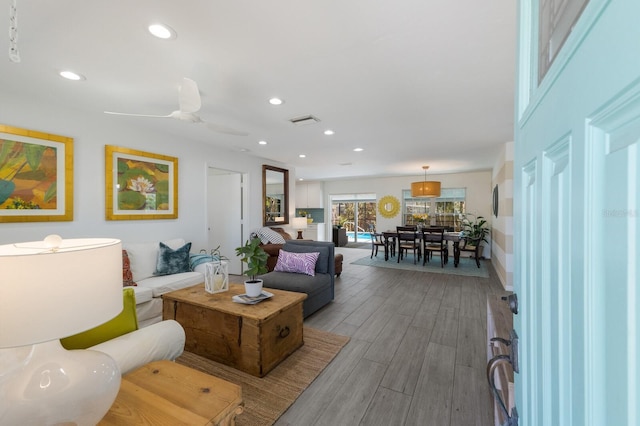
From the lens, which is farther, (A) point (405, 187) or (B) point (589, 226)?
(A) point (405, 187)

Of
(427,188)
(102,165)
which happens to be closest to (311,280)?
(102,165)

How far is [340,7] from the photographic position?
1.56 m

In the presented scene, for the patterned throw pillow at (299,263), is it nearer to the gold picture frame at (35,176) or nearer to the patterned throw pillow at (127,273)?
the patterned throw pillow at (127,273)

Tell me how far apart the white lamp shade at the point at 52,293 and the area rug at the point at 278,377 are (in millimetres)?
1323

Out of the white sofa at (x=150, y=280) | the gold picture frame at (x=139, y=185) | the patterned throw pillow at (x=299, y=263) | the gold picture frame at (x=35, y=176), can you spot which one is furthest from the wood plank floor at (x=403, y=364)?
the gold picture frame at (x=35, y=176)

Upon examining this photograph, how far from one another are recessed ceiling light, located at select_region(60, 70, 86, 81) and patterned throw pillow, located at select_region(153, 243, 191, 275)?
6.67 ft

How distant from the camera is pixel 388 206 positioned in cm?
908

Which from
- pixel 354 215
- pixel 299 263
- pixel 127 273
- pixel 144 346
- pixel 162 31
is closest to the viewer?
pixel 144 346

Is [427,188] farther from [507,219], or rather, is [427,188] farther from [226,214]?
[226,214]

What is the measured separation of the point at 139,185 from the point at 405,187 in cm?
727

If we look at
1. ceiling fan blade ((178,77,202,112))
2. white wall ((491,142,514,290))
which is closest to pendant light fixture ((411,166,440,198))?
white wall ((491,142,514,290))

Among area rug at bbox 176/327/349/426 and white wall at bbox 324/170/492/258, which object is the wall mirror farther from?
white wall at bbox 324/170/492/258

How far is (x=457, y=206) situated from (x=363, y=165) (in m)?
3.39

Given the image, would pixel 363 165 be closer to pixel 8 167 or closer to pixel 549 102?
pixel 8 167
